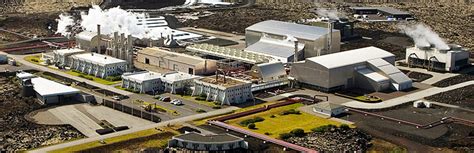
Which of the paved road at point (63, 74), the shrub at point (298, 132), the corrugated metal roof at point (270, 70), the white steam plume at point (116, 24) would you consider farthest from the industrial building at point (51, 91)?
the shrub at point (298, 132)

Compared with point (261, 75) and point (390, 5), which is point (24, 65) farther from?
point (390, 5)

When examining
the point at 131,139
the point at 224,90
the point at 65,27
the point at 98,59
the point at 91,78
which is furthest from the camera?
the point at 65,27

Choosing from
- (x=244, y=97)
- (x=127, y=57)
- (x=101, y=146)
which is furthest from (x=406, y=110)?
(x=127, y=57)

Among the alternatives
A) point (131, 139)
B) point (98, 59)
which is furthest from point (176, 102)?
point (98, 59)

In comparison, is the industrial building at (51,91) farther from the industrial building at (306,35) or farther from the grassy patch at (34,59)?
the industrial building at (306,35)

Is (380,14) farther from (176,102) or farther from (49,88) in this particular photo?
(49,88)

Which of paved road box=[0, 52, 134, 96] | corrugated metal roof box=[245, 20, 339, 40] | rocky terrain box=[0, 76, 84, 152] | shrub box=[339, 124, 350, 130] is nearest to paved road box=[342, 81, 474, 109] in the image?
Answer: shrub box=[339, 124, 350, 130]

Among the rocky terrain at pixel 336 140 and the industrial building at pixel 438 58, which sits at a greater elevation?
the industrial building at pixel 438 58
